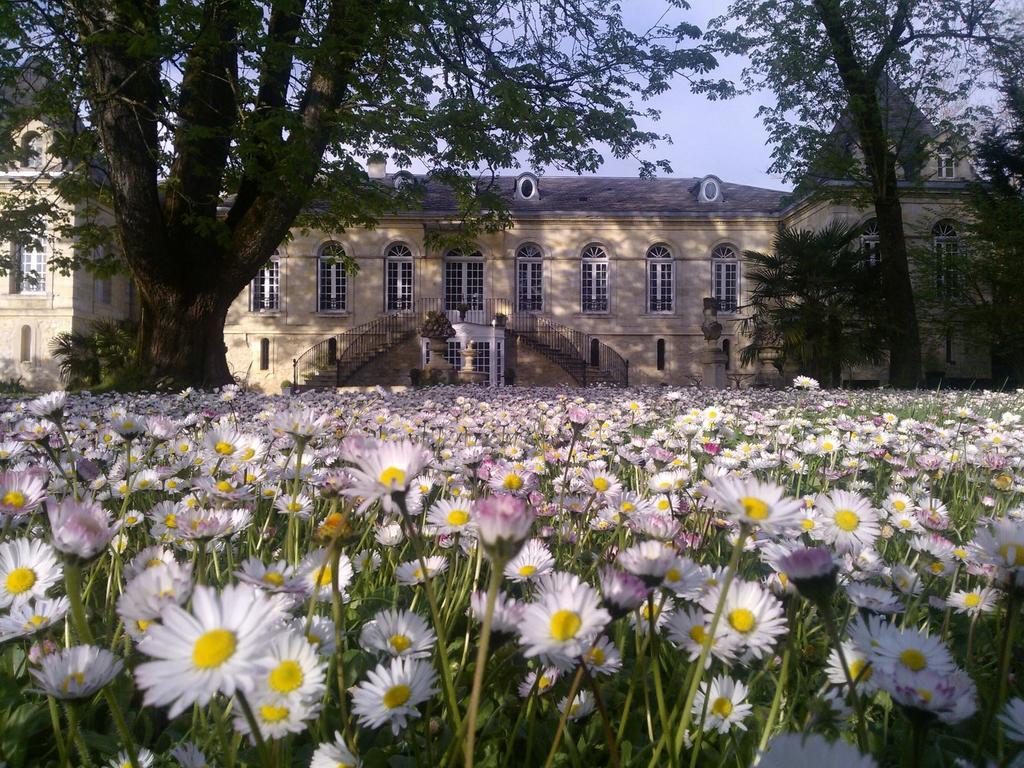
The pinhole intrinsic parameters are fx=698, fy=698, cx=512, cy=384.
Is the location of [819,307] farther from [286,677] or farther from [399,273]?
[286,677]

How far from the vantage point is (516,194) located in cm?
2909

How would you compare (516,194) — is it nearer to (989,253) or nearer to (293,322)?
(293,322)

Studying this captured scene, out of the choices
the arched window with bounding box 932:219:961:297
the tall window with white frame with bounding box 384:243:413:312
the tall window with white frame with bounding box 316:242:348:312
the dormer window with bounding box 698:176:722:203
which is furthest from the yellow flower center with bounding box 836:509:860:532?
the dormer window with bounding box 698:176:722:203

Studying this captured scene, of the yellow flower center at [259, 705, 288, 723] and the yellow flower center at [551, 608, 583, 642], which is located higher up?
the yellow flower center at [551, 608, 583, 642]

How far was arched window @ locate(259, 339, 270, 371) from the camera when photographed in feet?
89.8

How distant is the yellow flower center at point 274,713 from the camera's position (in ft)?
2.32

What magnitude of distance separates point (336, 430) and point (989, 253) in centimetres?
2532

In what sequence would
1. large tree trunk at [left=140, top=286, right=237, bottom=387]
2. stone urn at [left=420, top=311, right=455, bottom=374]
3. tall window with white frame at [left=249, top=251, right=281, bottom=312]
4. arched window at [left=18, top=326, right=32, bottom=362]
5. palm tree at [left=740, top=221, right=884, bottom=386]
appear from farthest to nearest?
1. tall window with white frame at [left=249, top=251, right=281, bottom=312]
2. arched window at [left=18, top=326, right=32, bottom=362]
3. stone urn at [left=420, top=311, right=455, bottom=374]
4. palm tree at [left=740, top=221, right=884, bottom=386]
5. large tree trunk at [left=140, top=286, right=237, bottom=387]

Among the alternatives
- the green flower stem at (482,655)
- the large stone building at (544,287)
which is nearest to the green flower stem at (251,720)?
the green flower stem at (482,655)

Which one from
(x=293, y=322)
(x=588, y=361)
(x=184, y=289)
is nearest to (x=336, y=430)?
(x=184, y=289)

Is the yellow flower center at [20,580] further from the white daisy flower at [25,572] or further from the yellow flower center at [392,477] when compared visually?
the yellow flower center at [392,477]

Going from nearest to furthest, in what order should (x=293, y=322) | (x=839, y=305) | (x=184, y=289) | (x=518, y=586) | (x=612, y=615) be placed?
(x=612, y=615) < (x=518, y=586) < (x=184, y=289) < (x=839, y=305) < (x=293, y=322)

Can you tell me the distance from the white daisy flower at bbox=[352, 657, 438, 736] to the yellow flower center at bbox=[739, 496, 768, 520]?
0.43 m

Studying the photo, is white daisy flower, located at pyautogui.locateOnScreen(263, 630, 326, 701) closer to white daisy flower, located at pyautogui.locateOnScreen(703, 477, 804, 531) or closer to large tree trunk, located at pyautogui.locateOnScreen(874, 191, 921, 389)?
white daisy flower, located at pyautogui.locateOnScreen(703, 477, 804, 531)
